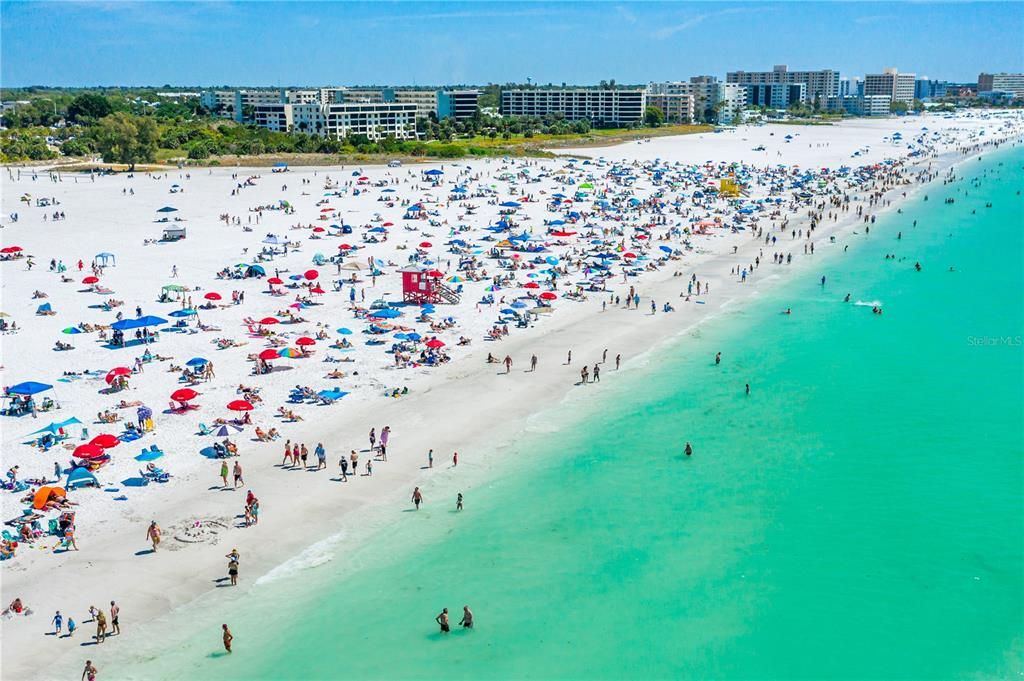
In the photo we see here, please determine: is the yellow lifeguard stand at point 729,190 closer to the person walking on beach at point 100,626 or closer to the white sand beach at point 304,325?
the white sand beach at point 304,325

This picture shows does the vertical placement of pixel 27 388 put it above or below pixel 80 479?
above

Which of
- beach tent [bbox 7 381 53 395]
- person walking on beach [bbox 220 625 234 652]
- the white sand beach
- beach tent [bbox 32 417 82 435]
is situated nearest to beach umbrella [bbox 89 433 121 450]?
the white sand beach

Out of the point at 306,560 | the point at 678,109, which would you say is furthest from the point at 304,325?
the point at 678,109

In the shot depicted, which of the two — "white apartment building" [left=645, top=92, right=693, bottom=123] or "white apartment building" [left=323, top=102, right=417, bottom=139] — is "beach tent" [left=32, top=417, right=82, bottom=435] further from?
"white apartment building" [left=645, top=92, right=693, bottom=123]

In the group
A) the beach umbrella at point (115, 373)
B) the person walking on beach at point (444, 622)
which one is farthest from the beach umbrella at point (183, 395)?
the person walking on beach at point (444, 622)

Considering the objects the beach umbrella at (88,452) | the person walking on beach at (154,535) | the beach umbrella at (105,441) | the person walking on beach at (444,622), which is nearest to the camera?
the person walking on beach at (444,622)

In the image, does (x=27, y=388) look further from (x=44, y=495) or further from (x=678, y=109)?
(x=678, y=109)
